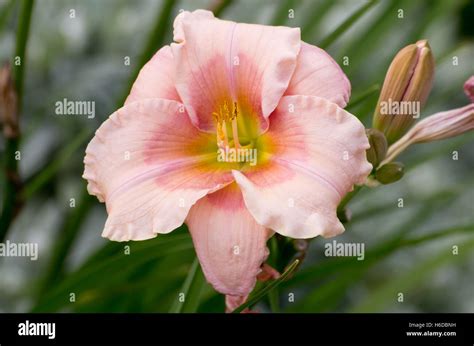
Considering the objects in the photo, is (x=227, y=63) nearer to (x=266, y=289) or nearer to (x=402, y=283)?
(x=266, y=289)

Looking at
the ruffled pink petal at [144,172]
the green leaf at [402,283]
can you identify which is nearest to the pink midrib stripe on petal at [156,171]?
the ruffled pink petal at [144,172]

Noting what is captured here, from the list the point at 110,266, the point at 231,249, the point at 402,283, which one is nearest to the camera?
the point at 231,249

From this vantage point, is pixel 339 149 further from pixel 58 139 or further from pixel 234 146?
pixel 58 139

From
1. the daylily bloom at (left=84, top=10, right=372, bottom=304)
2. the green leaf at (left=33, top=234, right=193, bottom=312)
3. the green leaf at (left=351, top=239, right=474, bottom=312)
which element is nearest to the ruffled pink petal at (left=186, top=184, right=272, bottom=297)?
the daylily bloom at (left=84, top=10, right=372, bottom=304)

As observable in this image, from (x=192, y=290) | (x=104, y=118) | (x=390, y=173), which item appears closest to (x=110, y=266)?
(x=192, y=290)
